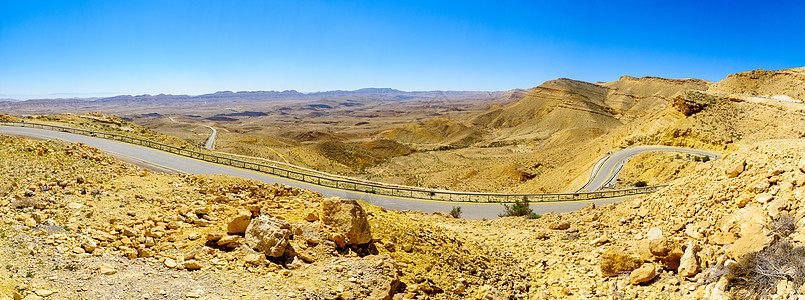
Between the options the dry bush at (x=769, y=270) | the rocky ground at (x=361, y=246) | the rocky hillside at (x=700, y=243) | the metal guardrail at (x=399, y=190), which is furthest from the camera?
the metal guardrail at (x=399, y=190)

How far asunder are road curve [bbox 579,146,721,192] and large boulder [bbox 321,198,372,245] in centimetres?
2792

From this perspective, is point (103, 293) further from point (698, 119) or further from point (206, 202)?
point (698, 119)

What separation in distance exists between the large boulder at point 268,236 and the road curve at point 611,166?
29819 mm

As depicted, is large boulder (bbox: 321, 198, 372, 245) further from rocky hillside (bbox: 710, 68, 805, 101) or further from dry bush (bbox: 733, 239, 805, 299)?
rocky hillside (bbox: 710, 68, 805, 101)

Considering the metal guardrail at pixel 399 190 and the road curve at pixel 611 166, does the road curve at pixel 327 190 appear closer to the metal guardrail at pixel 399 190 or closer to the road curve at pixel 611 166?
the metal guardrail at pixel 399 190

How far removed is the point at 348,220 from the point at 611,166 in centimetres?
3641

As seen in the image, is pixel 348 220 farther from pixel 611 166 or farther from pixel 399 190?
pixel 611 166

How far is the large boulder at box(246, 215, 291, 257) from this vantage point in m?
7.76

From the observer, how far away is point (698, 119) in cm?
4138

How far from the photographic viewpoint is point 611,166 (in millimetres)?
37594

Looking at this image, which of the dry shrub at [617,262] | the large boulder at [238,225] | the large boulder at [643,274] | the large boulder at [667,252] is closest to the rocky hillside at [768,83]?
the large boulder at [667,252]

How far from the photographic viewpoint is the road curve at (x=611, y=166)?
1299 inches

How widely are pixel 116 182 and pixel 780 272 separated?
16.2m

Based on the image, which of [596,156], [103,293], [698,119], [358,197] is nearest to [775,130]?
[698,119]
